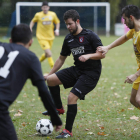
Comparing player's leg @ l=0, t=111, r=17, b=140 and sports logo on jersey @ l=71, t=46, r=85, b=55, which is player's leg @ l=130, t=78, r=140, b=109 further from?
player's leg @ l=0, t=111, r=17, b=140

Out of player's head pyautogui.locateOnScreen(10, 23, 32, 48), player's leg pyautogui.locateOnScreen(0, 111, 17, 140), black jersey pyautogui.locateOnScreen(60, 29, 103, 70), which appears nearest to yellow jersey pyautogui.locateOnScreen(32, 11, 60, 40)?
black jersey pyautogui.locateOnScreen(60, 29, 103, 70)

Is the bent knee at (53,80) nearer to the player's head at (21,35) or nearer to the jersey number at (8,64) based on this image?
the player's head at (21,35)

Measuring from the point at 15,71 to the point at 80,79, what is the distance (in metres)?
1.76

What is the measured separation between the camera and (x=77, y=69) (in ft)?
14.0

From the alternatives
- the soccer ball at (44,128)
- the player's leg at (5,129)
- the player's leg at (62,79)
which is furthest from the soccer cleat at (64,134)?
the player's leg at (5,129)

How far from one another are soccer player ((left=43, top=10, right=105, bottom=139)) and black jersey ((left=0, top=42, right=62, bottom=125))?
1393mm

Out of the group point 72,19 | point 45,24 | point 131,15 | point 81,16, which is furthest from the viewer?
point 81,16

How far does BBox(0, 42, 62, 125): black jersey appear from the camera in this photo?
240 cm

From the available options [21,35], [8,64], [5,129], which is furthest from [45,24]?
[5,129]

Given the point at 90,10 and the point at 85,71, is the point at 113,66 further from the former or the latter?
the point at 90,10

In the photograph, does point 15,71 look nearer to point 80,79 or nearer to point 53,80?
point 80,79

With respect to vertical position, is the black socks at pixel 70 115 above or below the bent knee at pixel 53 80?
below

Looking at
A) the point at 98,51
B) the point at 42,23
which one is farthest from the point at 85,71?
the point at 42,23

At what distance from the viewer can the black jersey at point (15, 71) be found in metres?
2.40
